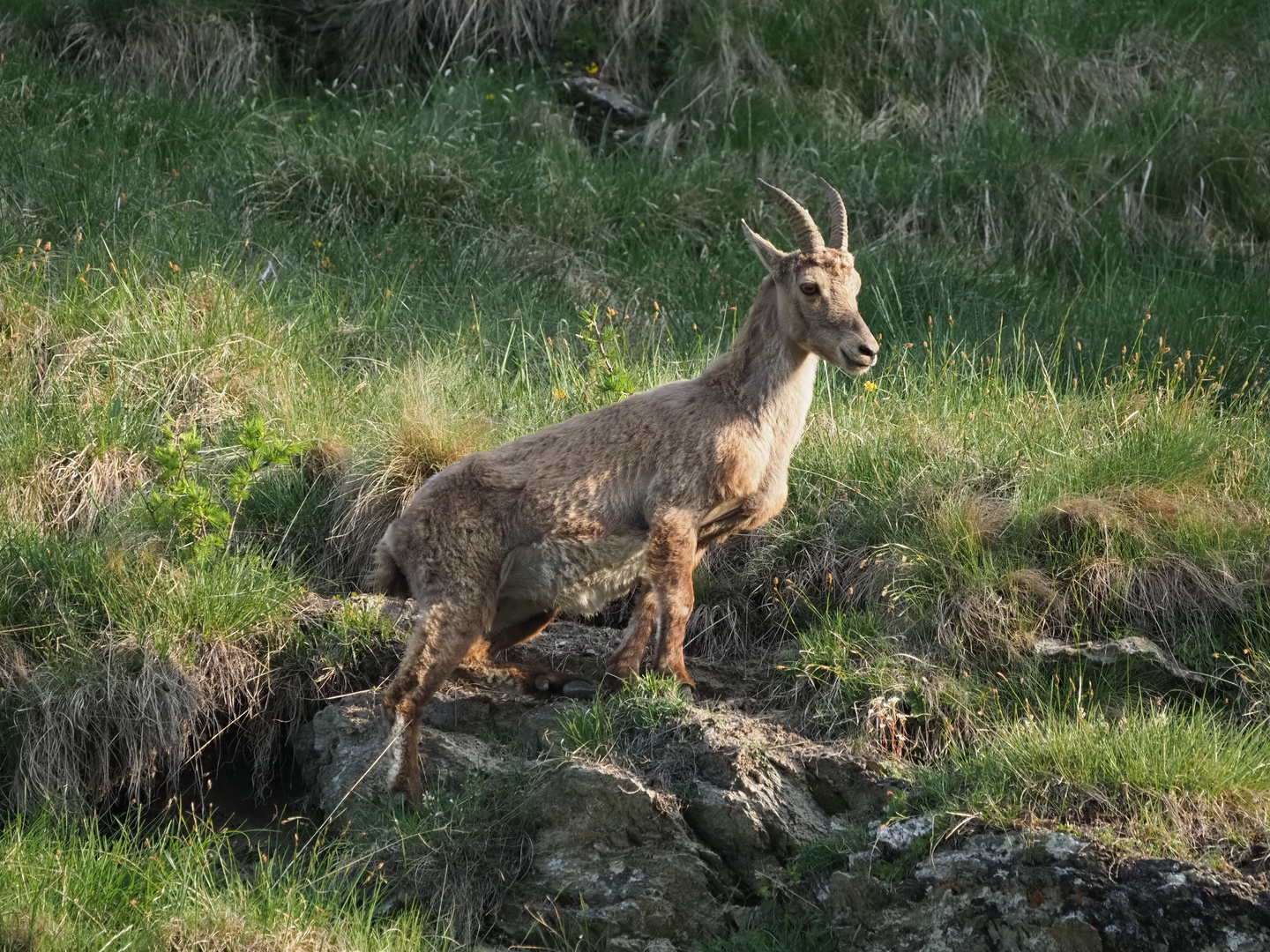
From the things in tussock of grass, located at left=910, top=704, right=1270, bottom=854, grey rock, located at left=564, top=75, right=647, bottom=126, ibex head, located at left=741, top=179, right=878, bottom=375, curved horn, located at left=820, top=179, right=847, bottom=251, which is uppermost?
curved horn, located at left=820, top=179, right=847, bottom=251

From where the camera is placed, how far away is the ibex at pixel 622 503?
6066 millimetres

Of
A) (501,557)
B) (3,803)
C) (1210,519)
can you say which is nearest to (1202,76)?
(1210,519)

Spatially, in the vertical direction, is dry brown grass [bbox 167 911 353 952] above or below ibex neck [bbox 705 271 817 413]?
below

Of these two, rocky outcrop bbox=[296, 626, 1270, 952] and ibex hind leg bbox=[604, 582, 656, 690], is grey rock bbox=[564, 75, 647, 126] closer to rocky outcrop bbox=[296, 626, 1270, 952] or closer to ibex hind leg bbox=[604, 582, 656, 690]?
ibex hind leg bbox=[604, 582, 656, 690]

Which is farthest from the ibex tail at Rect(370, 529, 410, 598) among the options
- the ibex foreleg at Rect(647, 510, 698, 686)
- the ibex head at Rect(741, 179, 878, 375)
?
the ibex head at Rect(741, 179, 878, 375)

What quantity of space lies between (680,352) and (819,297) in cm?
304

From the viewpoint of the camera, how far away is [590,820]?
572 centimetres

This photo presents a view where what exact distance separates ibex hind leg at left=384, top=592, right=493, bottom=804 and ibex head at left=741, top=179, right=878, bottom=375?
74.3 inches

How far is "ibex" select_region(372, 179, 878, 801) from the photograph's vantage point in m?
6.07

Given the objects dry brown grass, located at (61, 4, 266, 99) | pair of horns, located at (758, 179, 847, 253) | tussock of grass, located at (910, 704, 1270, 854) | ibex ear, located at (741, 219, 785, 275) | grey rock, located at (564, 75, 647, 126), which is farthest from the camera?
grey rock, located at (564, 75, 647, 126)

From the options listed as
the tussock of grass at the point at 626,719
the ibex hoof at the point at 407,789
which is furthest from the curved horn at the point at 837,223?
the ibex hoof at the point at 407,789

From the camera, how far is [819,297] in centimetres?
641

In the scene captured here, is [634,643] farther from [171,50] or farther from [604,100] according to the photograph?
[171,50]

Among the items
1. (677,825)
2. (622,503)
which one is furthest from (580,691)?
(677,825)
